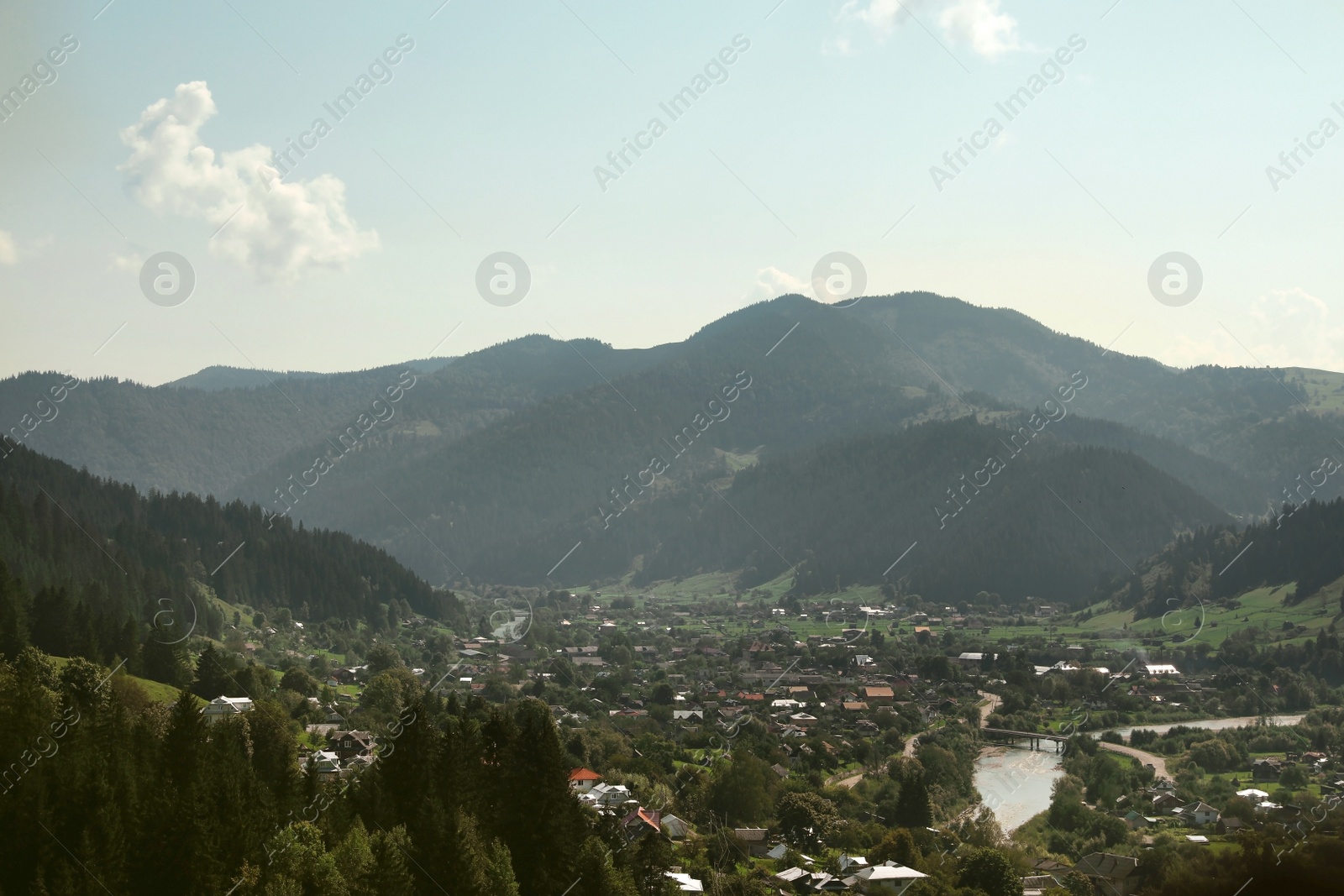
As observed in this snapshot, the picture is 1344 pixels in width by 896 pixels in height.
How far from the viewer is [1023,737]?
80.1 m

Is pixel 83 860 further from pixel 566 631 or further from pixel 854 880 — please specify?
pixel 566 631

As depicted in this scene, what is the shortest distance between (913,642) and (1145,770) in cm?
6449

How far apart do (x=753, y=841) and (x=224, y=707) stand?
22.1 m

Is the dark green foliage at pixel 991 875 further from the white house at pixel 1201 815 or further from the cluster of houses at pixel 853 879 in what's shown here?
the white house at pixel 1201 815

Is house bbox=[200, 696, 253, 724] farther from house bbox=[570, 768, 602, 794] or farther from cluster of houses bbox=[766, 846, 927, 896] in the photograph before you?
cluster of houses bbox=[766, 846, 927, 896]

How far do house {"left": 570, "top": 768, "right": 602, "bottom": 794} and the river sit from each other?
1863cm

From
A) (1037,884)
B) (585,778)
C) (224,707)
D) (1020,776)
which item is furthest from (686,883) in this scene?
(1020,776)

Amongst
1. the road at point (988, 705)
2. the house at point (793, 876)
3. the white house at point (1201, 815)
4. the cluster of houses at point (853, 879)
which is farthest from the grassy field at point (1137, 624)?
the house at point (793, 876)

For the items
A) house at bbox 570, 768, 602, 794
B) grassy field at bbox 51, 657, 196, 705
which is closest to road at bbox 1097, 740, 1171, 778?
house at bbox 570, 768, 602, 794

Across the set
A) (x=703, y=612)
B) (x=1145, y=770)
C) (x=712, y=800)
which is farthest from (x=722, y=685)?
(x=703, y=612)

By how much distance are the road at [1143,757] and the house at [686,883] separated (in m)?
37.2

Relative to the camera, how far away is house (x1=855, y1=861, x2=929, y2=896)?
129 feet

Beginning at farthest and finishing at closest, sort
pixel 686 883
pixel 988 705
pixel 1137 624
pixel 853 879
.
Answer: pixel 1137 624 < pixel 988 705 < pixel 853 879 < pixel 686 883

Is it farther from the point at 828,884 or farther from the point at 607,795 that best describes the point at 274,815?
the point at 828,884
